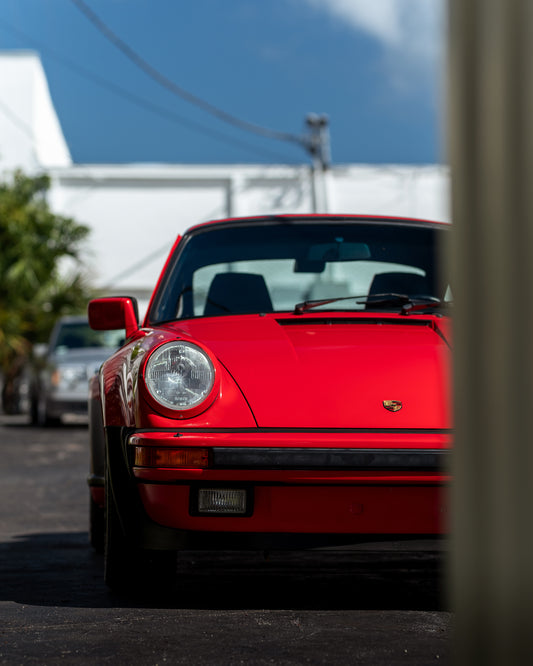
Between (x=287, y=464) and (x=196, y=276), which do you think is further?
(x=196, y=276)

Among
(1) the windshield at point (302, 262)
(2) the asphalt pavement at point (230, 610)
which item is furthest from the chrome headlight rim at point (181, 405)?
(1) the windshield at point (302, 262)

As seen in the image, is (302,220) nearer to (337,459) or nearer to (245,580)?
(245,580)

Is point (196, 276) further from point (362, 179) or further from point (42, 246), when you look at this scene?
point (362, 179)

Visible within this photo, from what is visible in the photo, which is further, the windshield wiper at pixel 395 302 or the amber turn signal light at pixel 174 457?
the windshield wiper at pixel 395 302

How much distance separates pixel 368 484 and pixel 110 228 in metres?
29.2

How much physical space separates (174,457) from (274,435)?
Result: 0.32 m

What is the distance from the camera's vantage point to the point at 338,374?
373 cm

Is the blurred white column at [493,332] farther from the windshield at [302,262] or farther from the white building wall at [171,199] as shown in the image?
the white building wall at [171,199]

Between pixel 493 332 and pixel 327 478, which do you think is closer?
pixel 493 332

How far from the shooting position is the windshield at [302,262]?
15.5 ft

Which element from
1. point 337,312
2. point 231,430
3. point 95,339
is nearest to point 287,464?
point 231,430

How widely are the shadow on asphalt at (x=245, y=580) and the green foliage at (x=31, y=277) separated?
48.3 feet

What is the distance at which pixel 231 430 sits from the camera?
3.62 meters

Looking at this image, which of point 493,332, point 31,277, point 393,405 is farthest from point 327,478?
point 31,277
